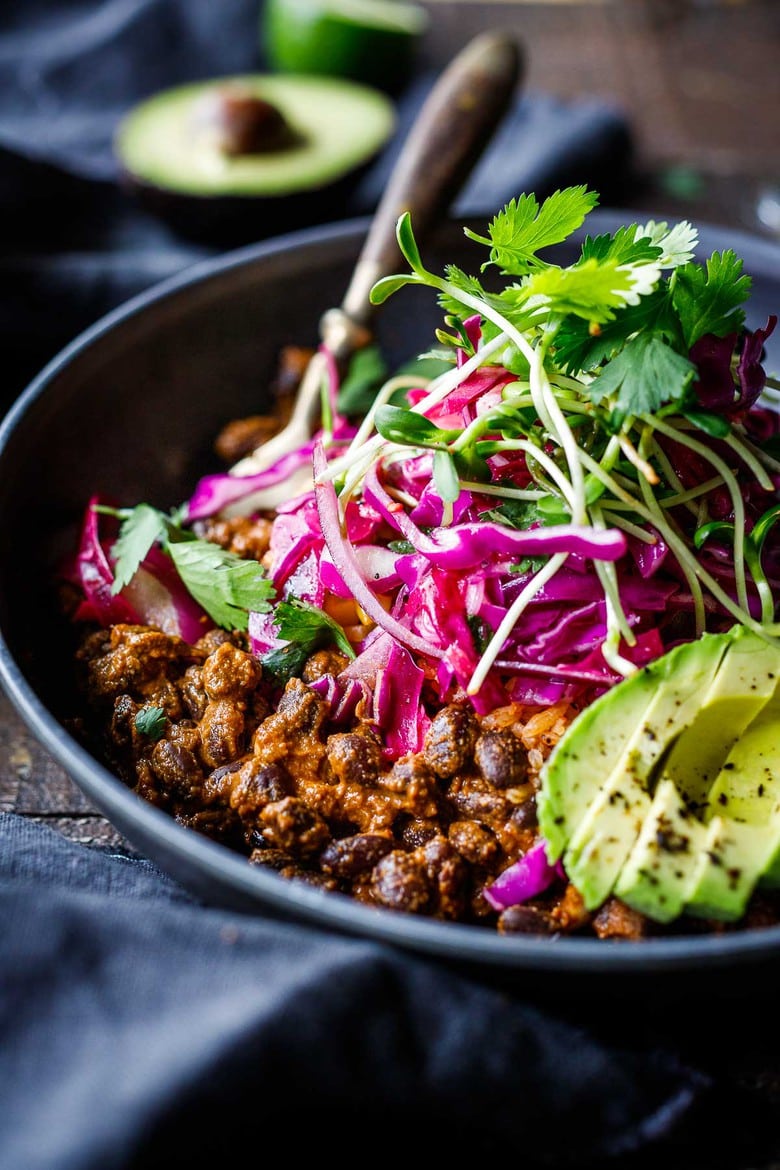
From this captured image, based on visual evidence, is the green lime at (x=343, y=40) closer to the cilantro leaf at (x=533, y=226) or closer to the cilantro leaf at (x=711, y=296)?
the cilantro leaf at (x=533, y=226)

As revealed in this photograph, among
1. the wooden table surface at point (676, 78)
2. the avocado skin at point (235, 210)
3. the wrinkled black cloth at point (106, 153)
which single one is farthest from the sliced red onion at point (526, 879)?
the avocado skin at point (235, 210)

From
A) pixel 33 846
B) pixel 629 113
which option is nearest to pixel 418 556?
pixel 33 846

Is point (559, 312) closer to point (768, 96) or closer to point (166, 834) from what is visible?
point (166, 834)

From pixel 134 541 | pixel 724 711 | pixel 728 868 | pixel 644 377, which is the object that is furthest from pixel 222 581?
pixel 728 868

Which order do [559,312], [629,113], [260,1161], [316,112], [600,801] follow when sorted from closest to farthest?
[260,1161]
[600,801]
[559,312]
[316,112]
[629,113]

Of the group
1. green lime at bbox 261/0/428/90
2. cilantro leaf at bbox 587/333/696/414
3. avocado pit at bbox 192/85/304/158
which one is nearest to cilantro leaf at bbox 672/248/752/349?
cilantro leaf at bbox 587/333/696/414

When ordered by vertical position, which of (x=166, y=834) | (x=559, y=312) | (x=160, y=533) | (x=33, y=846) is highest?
(x=559, y=312)
